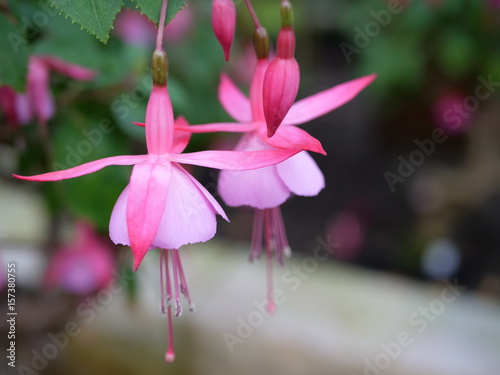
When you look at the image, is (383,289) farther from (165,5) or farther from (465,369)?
(165,5)

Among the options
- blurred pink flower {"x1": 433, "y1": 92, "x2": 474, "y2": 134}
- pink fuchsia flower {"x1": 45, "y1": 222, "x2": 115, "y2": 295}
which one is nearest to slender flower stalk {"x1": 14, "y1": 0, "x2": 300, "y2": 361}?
pink fuchsia flower {"x1": 45, "y1": 222, "x2": 115, "y2": 295}

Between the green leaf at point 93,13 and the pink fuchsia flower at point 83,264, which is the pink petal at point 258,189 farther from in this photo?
the pink fuchsia flower at point 83,264

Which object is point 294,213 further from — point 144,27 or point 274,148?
point 274,148

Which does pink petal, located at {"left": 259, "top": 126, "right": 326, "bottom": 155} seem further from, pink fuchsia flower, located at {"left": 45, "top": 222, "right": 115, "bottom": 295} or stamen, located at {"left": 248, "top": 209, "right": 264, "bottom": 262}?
pink fuchsia flower, located at {"left": 45, "top": 222, "right": 115, "bottom": 295}

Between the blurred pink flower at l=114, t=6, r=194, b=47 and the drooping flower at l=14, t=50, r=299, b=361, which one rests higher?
the blurred pink flower at l=114, t=6, r=194, b=47

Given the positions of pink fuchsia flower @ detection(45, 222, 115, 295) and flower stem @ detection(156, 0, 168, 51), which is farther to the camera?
pink fuchsia flower @ detection(45, 222, 115, 295)

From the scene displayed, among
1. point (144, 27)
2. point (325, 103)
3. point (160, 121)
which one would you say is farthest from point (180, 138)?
point (144, 27)

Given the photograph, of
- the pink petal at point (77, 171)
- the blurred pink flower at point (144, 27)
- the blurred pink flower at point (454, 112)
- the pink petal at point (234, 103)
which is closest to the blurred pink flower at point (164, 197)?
the pink petal at point (77, 171)

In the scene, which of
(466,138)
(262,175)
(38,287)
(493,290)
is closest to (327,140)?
(466,138)
